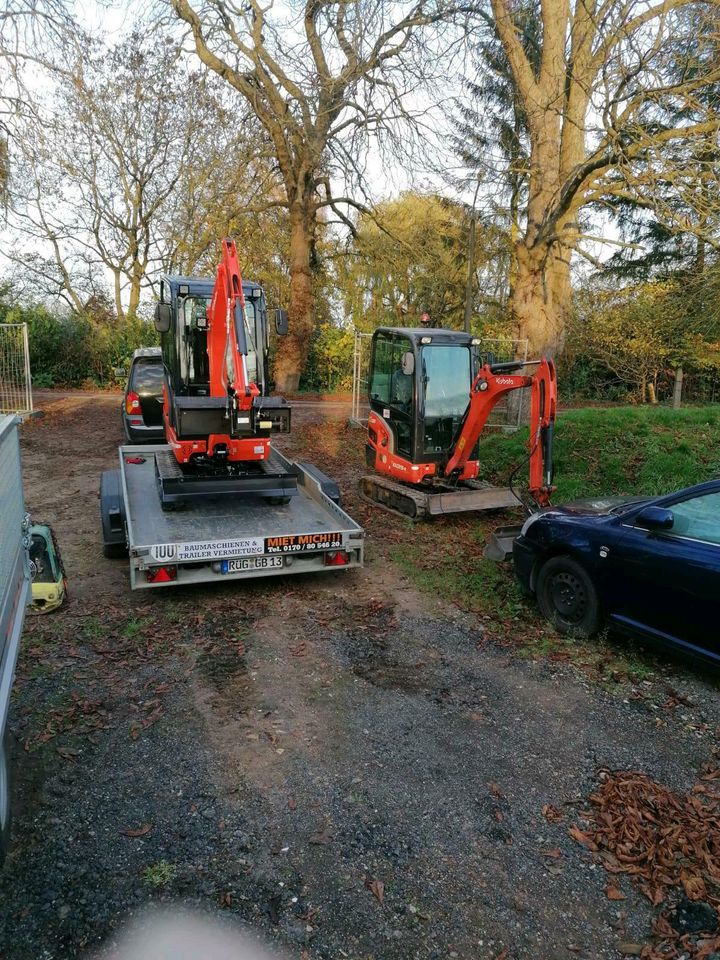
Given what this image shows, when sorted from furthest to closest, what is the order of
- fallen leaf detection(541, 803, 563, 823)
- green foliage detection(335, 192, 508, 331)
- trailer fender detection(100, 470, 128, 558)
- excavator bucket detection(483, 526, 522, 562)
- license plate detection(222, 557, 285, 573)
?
green foliage detection(335, 192, 508, 331)
excavator bucket detection(483, 526, 522, 562)
trailer fender detection(100, 470, 128, 558)
license plate detection(222, 557, 285, 573)
fallen leaf detection(541, 803, 563, 823)

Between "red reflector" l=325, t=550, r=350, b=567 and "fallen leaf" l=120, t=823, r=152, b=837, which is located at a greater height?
"red reflector" l=325, t=550, r=350, b=567

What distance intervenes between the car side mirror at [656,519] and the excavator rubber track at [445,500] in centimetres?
430

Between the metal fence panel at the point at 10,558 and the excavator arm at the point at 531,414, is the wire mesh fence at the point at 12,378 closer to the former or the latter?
the excavator arm at the point at 531,414

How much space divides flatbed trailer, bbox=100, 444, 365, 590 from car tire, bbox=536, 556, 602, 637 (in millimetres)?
1949

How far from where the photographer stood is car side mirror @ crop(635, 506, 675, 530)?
5.12 metres

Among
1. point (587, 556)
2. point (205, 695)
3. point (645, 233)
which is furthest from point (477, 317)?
point (205, 695)

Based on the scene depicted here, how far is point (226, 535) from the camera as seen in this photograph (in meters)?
6.95

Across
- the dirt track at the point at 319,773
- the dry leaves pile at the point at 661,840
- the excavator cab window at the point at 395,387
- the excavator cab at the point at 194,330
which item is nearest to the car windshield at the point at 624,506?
the dirt track at the point at 319,773

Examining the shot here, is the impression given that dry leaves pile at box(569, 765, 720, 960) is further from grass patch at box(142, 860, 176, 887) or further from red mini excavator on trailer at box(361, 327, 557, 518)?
red mini excavator on trailer at box(361, 327, 557, 518)

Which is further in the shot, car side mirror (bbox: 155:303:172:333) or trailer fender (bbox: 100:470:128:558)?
car side mirror (bbox: 155:303:172:333)

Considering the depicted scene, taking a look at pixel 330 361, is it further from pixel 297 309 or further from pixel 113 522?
pixel 113 522

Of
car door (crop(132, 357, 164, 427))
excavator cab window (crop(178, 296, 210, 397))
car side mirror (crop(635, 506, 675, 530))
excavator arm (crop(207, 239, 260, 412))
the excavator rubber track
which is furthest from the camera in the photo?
car door (crop(132, 357, 164, 427))

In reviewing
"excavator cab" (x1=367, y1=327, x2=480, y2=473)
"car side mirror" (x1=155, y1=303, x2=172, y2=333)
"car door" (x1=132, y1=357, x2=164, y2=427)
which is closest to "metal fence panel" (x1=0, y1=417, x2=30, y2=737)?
"car side mirror" (x1=155, y1=303, x2=172, y2=333)

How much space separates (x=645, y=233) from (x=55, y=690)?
21273 millimetres
